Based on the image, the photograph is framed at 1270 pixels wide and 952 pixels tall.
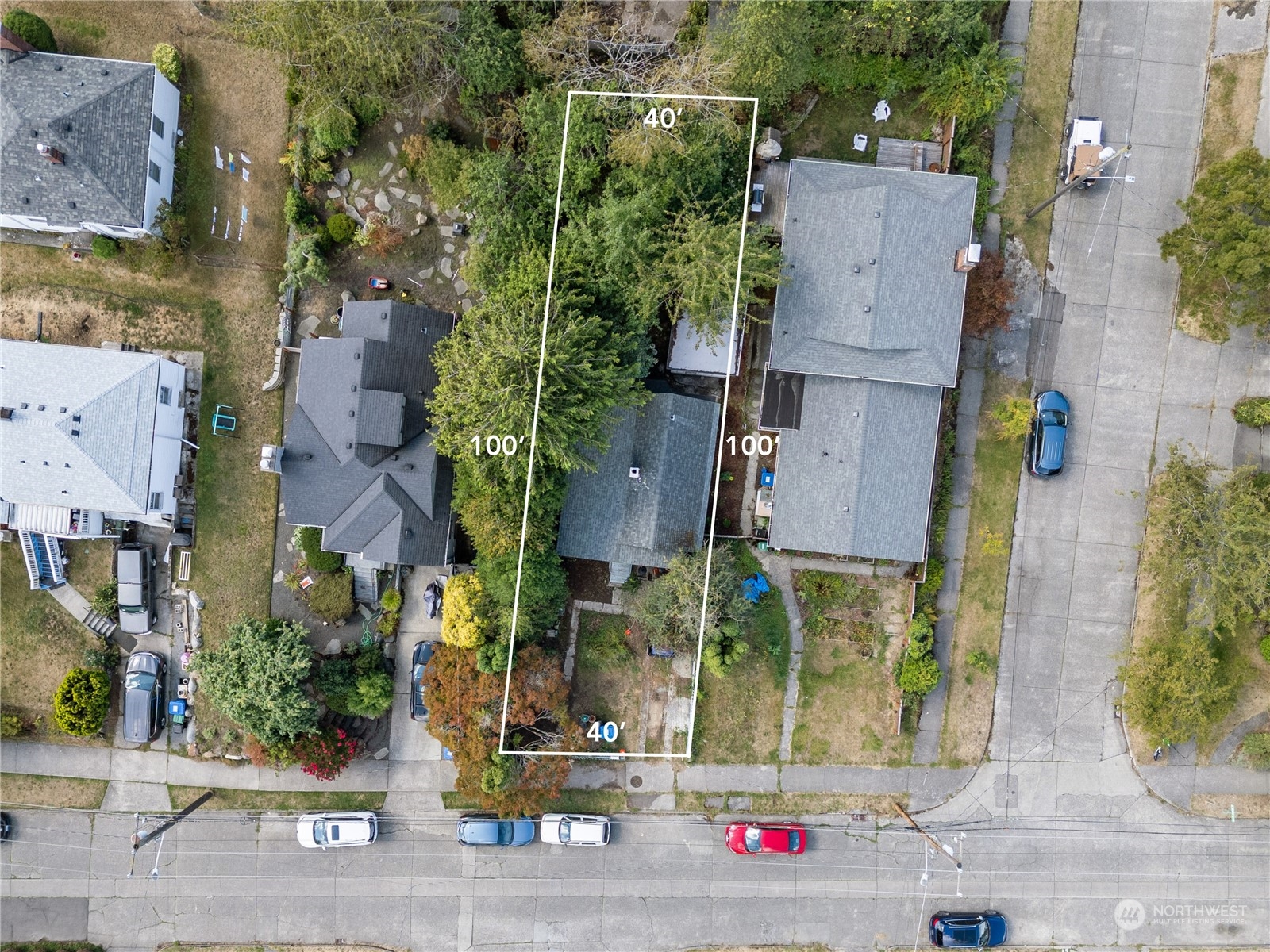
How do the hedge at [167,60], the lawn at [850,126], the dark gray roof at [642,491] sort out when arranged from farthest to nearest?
the lawn at [850,126] < the hedge at [167,60] < the dark gray roof at [642,491]

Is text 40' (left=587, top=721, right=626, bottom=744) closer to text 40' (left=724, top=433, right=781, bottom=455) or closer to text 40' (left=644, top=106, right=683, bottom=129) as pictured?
text 40' (left=724, top=433, right=781, bottom=455)

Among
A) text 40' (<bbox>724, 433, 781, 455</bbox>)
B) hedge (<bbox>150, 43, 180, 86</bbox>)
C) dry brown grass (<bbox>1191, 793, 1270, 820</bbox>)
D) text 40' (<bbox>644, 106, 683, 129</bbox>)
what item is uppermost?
hedge (<bbox>150, 43, 180, 86</bbox>)

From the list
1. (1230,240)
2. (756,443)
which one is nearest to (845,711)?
(756,443)

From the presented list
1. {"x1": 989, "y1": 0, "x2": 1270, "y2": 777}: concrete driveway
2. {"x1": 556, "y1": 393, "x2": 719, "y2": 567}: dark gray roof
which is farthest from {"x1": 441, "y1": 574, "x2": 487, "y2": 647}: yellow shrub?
{"x1": 989, "y1": 0, "x2": 1270, "y2": 777}: concrete driveway

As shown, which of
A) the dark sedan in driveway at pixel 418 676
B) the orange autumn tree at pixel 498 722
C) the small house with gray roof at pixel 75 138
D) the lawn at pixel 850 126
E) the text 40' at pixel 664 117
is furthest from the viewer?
the dark sedan in driveway at pixel 418 676

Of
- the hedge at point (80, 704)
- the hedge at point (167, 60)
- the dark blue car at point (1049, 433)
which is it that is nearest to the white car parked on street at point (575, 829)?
Result: the hedge at point (80, 704)

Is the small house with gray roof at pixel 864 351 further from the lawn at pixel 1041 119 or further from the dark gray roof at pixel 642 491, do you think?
the lawn at pixel 1041 119
